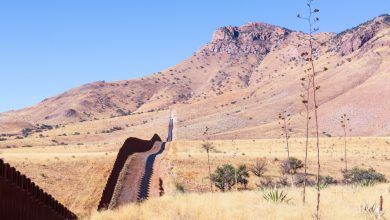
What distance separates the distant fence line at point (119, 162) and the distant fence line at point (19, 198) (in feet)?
49.1

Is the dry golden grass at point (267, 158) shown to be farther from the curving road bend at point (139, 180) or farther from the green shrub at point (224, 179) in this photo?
the curving road bend at point (139, 180)

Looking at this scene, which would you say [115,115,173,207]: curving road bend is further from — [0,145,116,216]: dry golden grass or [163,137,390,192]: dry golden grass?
[0,145,116,216]: dry golden grass

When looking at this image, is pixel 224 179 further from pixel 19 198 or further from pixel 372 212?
pixel 19 198

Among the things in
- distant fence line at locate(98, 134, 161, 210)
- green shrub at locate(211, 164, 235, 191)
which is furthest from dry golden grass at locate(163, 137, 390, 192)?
distant fence line at locate(98, 134, 161, 210)

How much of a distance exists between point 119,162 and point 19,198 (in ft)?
120

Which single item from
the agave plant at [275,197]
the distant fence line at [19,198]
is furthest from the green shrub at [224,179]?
the distant fence line at [19,198]

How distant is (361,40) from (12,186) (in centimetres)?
17292

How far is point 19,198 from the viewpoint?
9.38 meters

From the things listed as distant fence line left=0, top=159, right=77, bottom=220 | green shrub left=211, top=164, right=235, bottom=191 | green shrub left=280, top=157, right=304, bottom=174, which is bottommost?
green shrub left=211, top=164, right=235, bottom=191

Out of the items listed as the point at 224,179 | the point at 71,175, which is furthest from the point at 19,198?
the point at 71,175

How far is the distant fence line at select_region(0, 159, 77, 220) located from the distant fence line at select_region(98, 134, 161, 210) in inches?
589

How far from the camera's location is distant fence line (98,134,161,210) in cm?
2962

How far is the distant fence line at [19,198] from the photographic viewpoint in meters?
8.77

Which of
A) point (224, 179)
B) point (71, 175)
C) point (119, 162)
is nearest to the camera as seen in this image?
point (224, 179)
